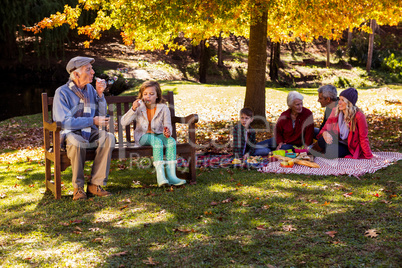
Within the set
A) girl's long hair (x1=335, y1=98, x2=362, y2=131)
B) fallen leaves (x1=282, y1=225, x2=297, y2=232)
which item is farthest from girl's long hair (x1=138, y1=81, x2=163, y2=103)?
girl's long hair (x1=335, y1=98, x2=362, y2=131)

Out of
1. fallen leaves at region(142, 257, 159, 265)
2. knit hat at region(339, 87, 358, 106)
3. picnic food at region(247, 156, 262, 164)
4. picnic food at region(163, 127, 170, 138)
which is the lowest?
fallen leaves at region(142, 257, 159, 265)

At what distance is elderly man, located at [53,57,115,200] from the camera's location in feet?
17.1

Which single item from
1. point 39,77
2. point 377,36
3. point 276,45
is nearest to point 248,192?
point 39,77

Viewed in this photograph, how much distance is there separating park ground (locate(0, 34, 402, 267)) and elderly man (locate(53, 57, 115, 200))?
0.29 metres

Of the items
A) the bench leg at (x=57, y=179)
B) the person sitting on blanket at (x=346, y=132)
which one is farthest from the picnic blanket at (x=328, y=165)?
the bench leg at (x=57, y=179)

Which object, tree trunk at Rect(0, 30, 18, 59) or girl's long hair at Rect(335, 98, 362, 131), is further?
tree trunk at Rect(0, 30, 18, 59)

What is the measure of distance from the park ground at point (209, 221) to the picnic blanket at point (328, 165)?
215 millimetres

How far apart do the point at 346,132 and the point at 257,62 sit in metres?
4.29

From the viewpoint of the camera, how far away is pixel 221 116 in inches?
537

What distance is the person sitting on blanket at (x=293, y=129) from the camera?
293 inches

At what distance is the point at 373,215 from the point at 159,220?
84.5 inches

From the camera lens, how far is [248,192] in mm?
5301

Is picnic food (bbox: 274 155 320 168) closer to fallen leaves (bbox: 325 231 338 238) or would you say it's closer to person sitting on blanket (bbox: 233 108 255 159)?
person sitting on blanket (bbox: 233 108 255 159)

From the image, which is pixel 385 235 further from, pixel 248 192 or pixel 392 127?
pixel 392 127
